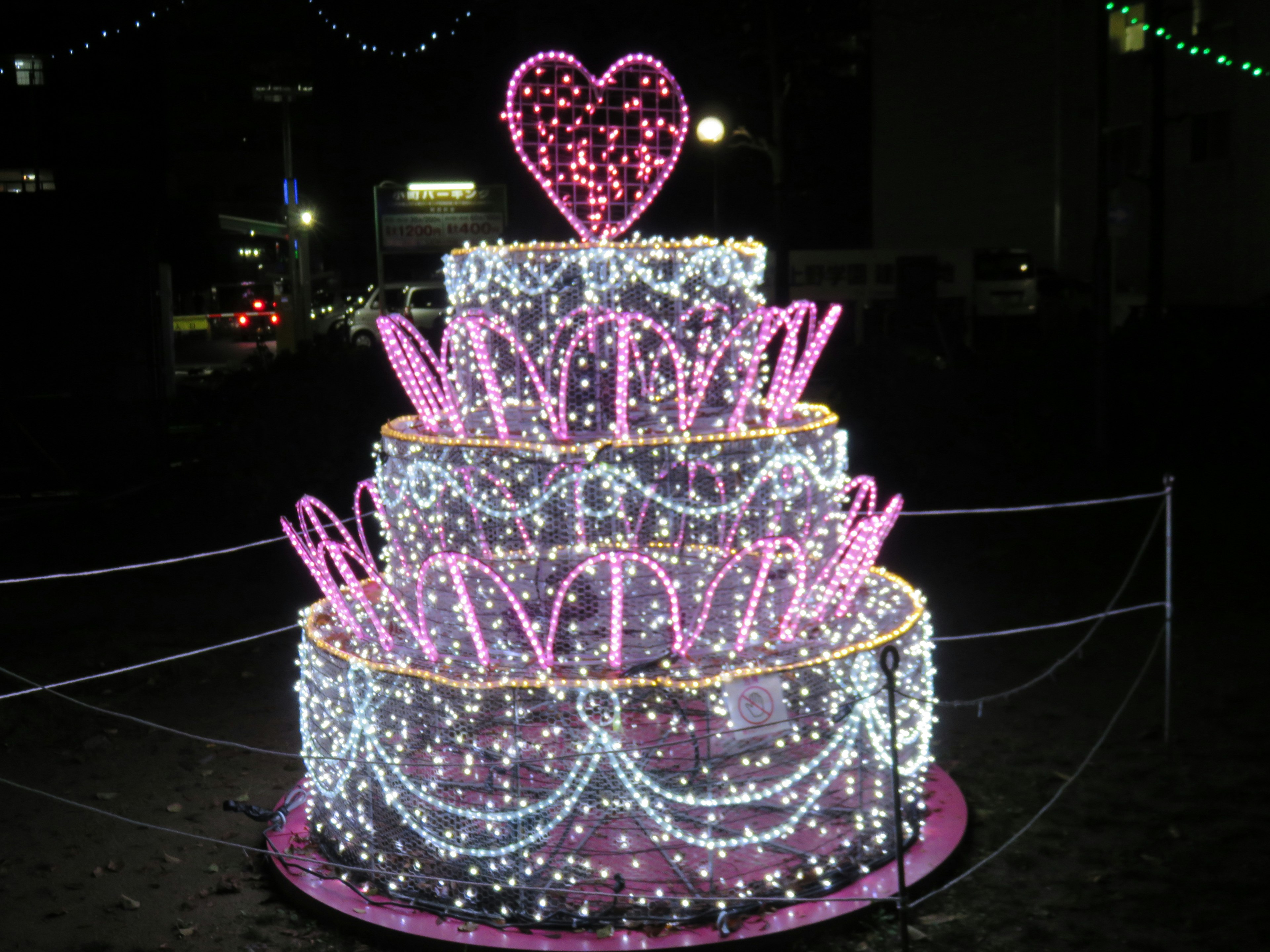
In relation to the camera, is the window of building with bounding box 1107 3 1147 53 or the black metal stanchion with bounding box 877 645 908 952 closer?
the black metal stanchion with bounding box 877 645 908 952

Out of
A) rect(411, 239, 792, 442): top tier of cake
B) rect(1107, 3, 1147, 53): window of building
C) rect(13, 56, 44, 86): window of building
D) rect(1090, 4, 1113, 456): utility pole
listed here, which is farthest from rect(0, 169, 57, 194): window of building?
rect(1107, 3, 1147, 53): window of building

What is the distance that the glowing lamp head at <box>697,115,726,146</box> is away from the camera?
14.0 metres

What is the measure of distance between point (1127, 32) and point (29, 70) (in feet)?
75.8

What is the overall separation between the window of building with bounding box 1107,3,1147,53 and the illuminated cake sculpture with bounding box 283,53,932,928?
993 inches

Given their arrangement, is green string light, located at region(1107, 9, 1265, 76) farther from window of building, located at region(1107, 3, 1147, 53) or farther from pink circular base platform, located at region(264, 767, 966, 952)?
window of building, located at region(1107, 3, 1147, 53)

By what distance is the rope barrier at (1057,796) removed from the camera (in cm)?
511

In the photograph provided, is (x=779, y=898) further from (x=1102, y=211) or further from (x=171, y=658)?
(x=1102, y=211)

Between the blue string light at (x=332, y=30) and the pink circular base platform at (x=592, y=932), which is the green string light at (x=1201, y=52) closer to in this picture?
the blue string light at (x=332, y=30)

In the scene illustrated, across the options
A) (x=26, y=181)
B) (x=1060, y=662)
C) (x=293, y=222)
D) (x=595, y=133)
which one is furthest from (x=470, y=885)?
(x=293, y=222)

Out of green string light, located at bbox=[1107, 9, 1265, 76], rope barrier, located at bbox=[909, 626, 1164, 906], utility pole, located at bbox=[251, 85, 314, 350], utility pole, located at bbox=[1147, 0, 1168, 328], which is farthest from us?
utility pole, located at bbox=[251, 85, 314, 350]

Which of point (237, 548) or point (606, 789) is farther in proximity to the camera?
point (237, 548)

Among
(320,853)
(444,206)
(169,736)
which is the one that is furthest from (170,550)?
(320,853)

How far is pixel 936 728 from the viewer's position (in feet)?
23.8

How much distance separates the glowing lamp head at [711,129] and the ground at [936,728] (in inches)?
164
